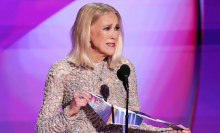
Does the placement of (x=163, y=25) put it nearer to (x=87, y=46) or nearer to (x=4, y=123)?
(x=87, y=46)

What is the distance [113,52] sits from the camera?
1615 millimetres

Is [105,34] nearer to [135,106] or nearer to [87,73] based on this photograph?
[87,73]

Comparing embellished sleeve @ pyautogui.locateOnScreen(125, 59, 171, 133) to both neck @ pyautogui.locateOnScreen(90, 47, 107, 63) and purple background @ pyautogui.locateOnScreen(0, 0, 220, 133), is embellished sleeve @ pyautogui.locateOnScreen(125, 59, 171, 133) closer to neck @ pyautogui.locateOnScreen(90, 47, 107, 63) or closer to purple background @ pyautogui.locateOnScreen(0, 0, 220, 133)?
neck @ pyautogui.locateOnScreen(90, 47, 107, 63)

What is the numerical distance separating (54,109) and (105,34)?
0.51 meters

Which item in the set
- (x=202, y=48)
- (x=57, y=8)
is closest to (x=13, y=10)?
(x=57, y=8)

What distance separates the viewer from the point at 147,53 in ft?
9.05

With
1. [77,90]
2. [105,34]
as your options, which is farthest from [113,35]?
[77,90]

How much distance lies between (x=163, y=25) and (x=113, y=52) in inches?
50.7

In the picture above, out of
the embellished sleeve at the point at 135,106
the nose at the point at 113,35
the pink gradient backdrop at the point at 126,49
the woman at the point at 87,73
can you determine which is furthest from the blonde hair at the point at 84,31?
the pink gradient backdrop at the point at 126,49

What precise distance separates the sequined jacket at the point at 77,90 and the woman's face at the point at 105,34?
0.50 ft

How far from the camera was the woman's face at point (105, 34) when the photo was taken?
159 cm

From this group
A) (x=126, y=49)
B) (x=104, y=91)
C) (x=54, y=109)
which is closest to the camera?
(x=54, y=109)

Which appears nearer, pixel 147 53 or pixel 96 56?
pixel 96 56

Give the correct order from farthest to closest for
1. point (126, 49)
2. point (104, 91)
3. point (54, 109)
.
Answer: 1. point (126, 49)
2. point (104, 91)
3. point (54, 109)
